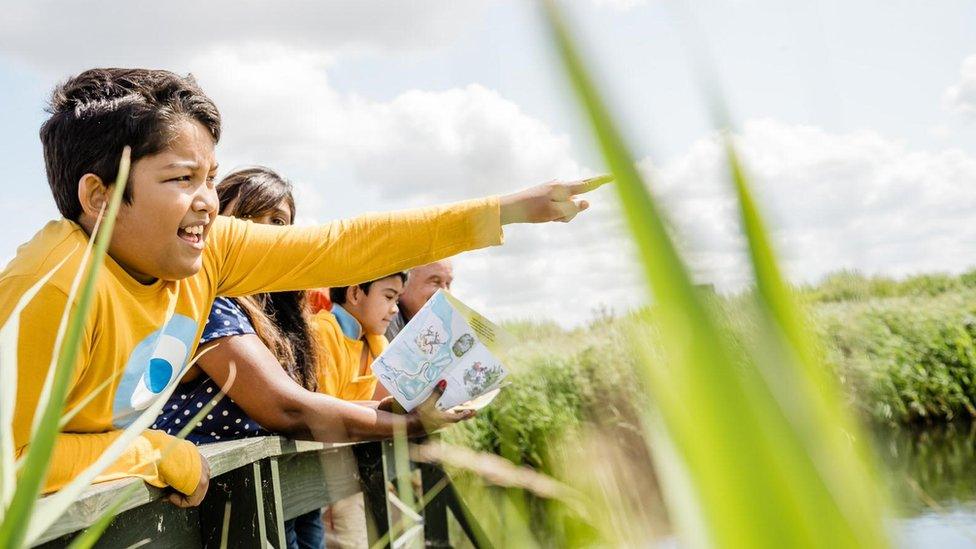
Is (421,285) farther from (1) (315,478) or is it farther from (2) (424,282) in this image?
(1) (315,478)

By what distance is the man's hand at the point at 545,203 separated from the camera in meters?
2.05

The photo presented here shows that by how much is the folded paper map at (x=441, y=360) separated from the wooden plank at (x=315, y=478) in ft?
0.99

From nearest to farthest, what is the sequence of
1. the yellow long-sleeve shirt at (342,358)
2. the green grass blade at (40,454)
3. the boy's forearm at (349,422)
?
the green grass blade at (40,454), the boy's forearm at (349,422), the yellow long-sleeve shirt at (342,358)

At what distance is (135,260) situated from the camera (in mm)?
1636

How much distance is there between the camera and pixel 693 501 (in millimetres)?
182

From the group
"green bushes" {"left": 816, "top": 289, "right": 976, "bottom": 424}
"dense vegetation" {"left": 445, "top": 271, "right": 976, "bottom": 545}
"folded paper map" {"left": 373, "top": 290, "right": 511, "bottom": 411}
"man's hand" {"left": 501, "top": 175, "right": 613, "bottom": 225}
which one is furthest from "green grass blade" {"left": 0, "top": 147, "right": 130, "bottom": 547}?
"green bushes" {"left": 816, "top": 289, "right": 976, "bottom": 424}

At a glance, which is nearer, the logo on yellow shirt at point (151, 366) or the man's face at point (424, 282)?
the logo on yellow shirt at point (151, 366)

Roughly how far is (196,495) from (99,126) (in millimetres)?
711

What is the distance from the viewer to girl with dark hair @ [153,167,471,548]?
7.00 ft

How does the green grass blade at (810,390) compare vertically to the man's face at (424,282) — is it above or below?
below

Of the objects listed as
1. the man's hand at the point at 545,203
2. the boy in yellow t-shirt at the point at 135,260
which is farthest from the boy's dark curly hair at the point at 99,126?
the man's hand at the point at 545,203

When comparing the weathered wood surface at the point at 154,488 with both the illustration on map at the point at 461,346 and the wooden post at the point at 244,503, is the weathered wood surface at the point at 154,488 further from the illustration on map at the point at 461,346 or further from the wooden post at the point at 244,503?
the illustration on map at the point at 461,346

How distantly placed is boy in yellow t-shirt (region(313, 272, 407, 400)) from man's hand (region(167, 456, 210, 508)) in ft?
4.33

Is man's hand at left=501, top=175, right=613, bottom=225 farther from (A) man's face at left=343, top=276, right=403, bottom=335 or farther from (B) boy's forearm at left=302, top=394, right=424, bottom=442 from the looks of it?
(A) man's face at left=343, top=276, right=403, bottom=335
